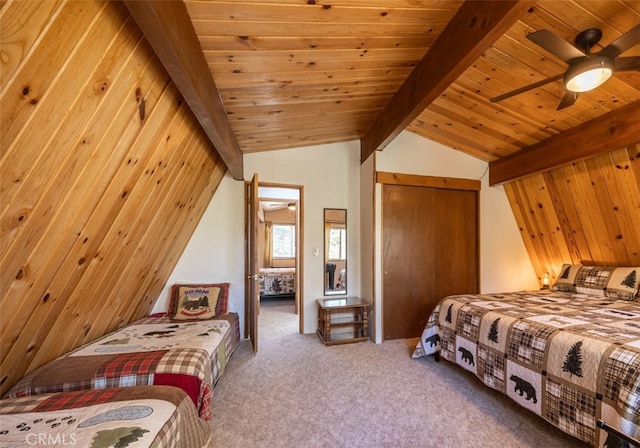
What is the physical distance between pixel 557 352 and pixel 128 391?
259 cm

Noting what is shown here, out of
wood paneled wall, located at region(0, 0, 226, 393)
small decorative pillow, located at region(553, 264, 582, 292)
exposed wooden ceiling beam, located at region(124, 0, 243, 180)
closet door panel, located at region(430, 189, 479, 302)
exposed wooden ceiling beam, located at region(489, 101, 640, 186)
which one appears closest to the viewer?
wood paneled wall, located at region(0, 0, 226, 393)

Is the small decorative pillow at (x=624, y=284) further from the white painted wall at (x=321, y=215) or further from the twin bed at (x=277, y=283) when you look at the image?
the twin bed at (x=277, y=283)

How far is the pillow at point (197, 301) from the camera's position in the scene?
2.88 metres

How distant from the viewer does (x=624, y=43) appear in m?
1.41

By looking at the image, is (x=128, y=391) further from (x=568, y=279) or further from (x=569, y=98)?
(x=568, y=279)

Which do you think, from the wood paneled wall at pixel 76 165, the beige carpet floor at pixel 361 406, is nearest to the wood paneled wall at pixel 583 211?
the beige carpet floor at pixel 361 406

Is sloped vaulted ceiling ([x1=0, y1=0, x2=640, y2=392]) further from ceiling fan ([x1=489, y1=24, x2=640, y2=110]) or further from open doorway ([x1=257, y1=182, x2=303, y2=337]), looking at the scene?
open doorway ([x1=257, y1=182, x2=303, y2=337])

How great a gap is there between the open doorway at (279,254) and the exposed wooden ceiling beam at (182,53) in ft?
5.54

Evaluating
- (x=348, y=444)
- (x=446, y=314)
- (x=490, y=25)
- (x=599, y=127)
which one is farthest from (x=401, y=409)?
(x=599, y=127)

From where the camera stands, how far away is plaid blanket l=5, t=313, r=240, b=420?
1.65 metres

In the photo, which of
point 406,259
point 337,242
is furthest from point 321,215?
point 406,259

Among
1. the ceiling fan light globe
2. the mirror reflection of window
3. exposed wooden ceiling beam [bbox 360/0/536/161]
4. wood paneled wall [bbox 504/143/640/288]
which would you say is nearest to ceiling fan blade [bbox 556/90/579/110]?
the ceiling fan light globe

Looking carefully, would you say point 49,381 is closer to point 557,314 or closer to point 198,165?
point 198,165

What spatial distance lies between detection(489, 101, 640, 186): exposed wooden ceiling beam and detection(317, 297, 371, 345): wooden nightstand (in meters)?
2.62
